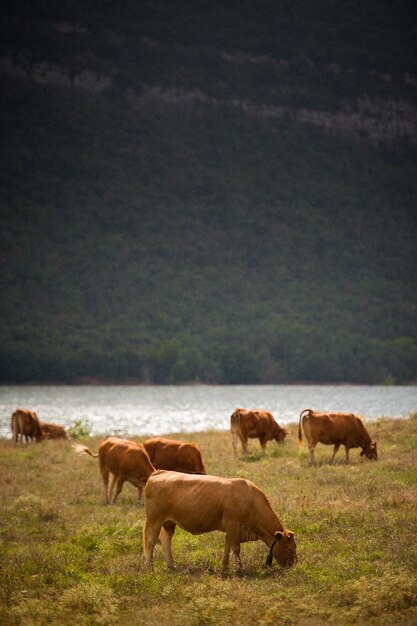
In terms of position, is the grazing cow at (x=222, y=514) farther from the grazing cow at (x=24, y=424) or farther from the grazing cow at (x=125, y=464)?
the grazing cow at (x=24, y=424)

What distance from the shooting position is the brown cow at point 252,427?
27969 mm

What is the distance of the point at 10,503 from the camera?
20594 millimetres

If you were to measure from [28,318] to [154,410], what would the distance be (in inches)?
3568

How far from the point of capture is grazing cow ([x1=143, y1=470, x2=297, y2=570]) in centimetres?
1305

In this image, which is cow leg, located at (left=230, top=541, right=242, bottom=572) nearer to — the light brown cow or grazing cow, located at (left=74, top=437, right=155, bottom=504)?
grazing cow, located at (left=74, top=437, right=155, bottom=504)

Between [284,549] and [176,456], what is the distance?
8.08 metres

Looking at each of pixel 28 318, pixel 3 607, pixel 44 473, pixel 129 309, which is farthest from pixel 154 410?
pixel 129 309

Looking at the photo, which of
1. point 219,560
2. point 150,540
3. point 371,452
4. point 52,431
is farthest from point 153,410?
point 150,540

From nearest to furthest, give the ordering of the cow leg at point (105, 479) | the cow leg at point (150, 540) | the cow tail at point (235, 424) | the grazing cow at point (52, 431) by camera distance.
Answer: the cow leg at point (150, 540), the cow leg at point (105, 479), the cow tail at point (235, 424), the grazing cow at point (52, 431)

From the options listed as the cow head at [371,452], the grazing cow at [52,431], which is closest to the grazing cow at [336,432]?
the cow head at [371,452]

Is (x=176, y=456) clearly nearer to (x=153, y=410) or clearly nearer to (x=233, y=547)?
(x=233, y=547)

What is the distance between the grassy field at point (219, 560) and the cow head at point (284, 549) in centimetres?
26

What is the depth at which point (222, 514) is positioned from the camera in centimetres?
1309

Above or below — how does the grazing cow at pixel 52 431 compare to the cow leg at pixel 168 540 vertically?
below
